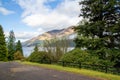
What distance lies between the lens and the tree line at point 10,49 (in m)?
77.7

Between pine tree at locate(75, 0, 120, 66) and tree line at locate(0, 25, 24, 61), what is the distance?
162ft

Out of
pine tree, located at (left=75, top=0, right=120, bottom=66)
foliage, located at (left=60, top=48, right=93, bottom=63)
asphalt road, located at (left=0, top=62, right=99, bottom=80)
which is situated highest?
pine tree, located at (left=75, top=0, right=120, bottom=66)

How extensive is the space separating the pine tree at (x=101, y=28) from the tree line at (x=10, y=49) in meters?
49.2

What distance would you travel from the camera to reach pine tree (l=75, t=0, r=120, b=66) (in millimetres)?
30750

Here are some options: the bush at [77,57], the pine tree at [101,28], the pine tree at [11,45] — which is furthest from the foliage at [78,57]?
the pine tree at [11,45]

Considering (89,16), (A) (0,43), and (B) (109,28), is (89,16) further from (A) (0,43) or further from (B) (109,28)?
(A) (0,43)

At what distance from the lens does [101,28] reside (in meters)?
31.3

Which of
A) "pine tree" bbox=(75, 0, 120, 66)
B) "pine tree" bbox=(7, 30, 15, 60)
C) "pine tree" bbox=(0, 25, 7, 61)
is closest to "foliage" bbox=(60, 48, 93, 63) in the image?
"pine tree" bbox=(75, 0, 120, 66)

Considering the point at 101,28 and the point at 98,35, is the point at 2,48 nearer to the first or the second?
the point at 98,35

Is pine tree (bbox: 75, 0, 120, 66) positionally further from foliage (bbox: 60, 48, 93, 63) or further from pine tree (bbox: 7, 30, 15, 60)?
pine tree (bbox: 7, 30, 15, 60)

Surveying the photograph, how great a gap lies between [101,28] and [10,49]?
67.9m

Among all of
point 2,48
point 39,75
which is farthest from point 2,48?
point 39,75

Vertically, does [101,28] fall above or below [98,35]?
above

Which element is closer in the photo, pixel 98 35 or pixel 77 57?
pixel 77 57
